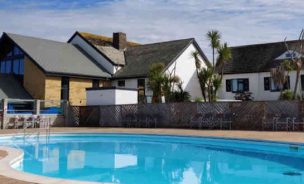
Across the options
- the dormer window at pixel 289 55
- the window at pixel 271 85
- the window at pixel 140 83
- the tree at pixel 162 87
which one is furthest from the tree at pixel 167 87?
the dormer window at pixel 289 55

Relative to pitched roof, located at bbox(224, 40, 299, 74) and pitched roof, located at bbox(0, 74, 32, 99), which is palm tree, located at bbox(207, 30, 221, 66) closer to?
pitched roof, located at bbox(224, 40, 299, 74)

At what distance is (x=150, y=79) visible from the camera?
24969 millimetres

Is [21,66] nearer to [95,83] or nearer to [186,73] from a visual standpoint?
[95,83]

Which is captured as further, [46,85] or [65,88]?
[65,88]

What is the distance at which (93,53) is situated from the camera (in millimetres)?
30734

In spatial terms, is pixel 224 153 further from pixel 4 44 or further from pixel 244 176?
pixel 4 44

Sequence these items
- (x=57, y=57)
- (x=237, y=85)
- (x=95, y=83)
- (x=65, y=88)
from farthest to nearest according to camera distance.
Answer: (x=237, y=85)
(x=95, y=83)
(x=57, y=57)
(x=65, y=88)

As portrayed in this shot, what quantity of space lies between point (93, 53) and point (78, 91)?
15.9ft

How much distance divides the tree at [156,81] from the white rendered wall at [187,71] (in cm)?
366

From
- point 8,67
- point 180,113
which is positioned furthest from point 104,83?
point 180,113

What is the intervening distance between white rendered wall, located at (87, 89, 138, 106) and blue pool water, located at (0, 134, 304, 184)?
6613 millimetres

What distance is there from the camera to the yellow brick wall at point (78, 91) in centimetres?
2659

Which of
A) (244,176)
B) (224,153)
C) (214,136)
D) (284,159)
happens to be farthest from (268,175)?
(214,136)

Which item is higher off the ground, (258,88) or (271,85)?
(271,85)
